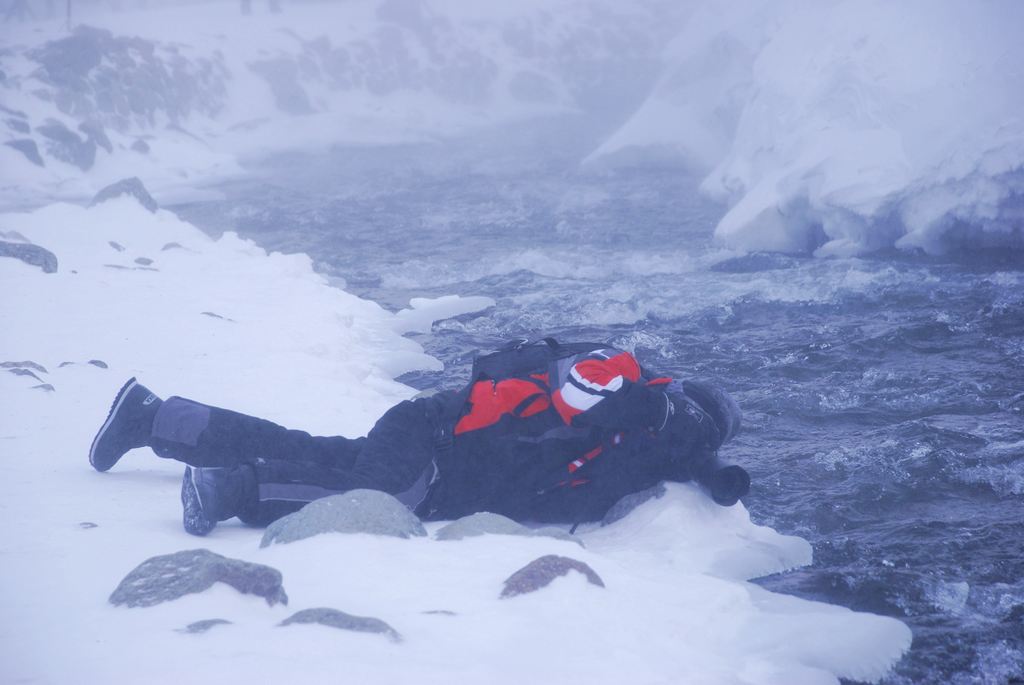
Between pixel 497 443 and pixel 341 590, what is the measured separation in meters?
1.19

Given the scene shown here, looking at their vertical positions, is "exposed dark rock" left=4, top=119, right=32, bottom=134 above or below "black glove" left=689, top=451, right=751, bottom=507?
above

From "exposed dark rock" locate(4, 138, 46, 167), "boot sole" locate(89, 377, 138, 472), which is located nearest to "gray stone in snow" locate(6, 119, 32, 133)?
"exposed dark rock" locate(4, 138, 46, 167)

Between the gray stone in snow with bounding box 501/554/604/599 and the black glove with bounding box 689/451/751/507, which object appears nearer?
the gray stone in snow with bounding box 501/554/604/599

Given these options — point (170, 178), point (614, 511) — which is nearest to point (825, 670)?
point (614, 511)

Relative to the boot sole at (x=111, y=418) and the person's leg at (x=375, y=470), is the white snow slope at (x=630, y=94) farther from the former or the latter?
the boot sole at (x=111, y=418)

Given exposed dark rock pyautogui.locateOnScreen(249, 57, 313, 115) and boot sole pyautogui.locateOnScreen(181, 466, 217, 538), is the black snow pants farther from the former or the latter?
exposed dark rock pyautogui.locateOnScreen(249, 57, 313, 115)

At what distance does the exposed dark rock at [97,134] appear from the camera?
19766 mm

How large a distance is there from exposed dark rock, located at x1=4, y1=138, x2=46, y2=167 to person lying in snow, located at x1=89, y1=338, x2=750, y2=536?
1688 cm

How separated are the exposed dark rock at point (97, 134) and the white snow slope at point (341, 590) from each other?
16.1 m

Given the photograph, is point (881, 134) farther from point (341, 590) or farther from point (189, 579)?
point (189, 579)

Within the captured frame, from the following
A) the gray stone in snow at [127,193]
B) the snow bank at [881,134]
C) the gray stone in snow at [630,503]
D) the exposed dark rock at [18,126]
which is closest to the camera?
the gray stone in snow at [630,503]

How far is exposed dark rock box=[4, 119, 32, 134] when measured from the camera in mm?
19031

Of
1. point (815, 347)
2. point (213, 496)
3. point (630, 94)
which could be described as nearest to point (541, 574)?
point (213, 496)

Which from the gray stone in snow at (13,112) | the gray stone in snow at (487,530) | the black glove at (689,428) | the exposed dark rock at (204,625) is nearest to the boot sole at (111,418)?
the gray stone in snow at (487,530)
